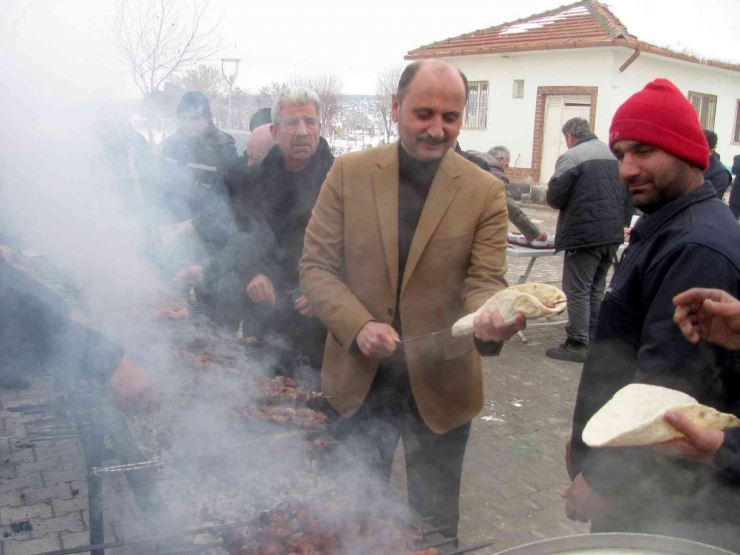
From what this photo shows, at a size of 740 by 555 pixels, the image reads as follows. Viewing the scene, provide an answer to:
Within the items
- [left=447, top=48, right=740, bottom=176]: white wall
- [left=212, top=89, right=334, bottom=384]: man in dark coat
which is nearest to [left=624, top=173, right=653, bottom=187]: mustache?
[left=212, top=89, right=334, bottom=384]: man in dark coat

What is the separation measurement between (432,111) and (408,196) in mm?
347

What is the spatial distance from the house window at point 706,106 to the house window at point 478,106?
20.0 feet

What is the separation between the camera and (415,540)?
2111mm

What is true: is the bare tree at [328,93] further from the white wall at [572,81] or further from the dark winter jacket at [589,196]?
the dark winter jacket at [589,196]

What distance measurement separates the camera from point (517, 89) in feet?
59.5

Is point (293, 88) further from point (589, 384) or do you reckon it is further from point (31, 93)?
point (589, 384)

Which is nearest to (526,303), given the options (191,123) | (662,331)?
(662,331)

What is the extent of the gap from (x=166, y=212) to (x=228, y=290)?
105 cm

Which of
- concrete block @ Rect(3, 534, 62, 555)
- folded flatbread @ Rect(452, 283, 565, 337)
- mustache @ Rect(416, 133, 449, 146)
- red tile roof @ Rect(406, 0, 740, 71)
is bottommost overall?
concrete block @ Rect(3, 534, 62, 555)

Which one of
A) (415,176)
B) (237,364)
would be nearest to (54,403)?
(237,364)

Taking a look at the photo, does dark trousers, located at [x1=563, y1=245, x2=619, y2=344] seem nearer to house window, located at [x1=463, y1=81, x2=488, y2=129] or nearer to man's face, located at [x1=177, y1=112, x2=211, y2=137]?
man's face, located at [x1=177, y1=112, x2=211, y2=137]

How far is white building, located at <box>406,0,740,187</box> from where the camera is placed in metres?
16.1

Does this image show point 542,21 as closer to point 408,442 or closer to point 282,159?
point 282,159

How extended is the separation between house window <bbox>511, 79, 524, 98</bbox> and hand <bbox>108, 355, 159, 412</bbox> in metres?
17.4
